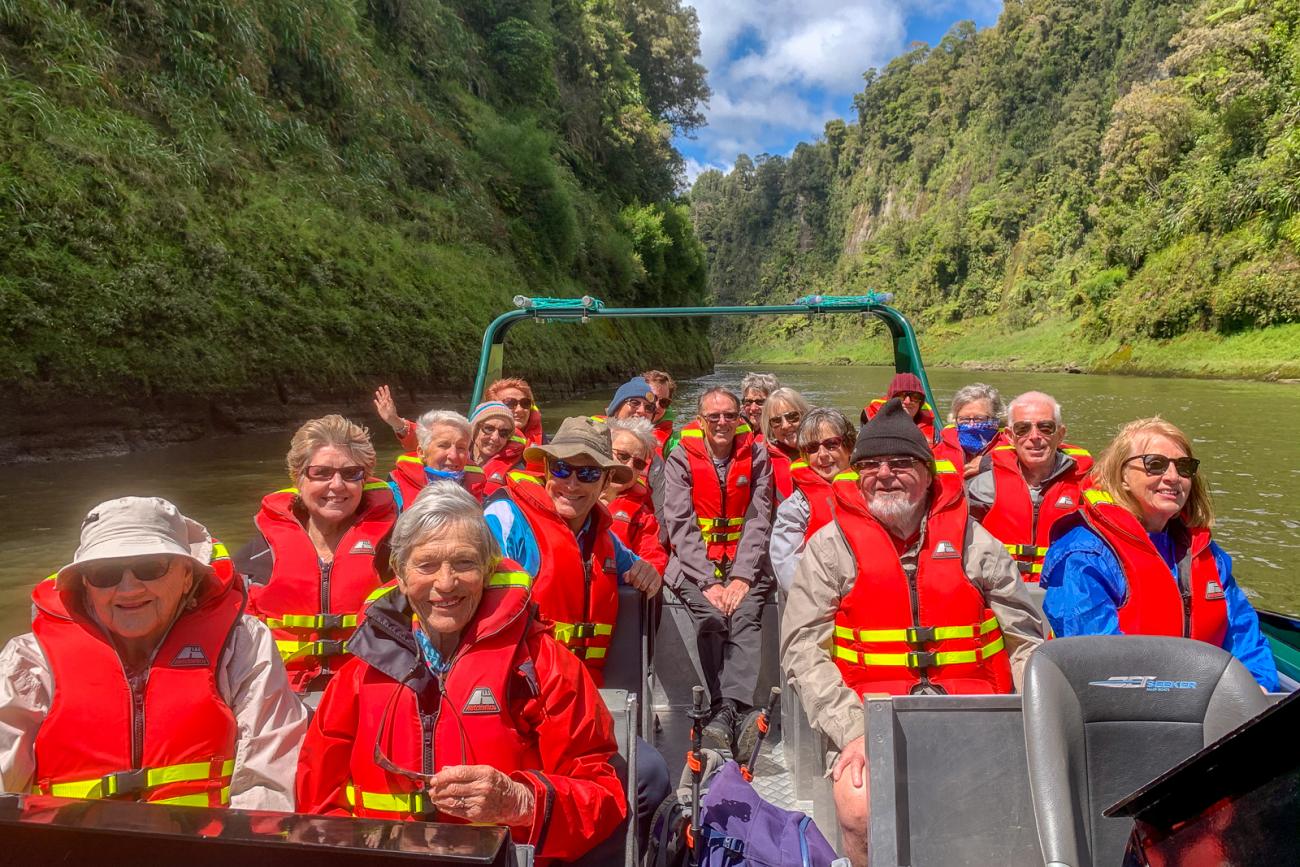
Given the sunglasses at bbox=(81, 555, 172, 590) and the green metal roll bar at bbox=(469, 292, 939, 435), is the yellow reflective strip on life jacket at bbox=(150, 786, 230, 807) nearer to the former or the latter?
the sunglasses at bbox=(81, 555, 172, 590)

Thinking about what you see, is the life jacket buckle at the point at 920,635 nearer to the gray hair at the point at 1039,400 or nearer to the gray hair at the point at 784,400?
the gray hair at the point at 1039,400

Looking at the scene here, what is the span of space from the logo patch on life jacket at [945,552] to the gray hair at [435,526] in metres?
1.35

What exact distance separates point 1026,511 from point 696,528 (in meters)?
1.60

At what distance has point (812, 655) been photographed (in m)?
2.39

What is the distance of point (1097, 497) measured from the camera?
8.19ft

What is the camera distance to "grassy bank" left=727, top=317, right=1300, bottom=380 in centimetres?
2455

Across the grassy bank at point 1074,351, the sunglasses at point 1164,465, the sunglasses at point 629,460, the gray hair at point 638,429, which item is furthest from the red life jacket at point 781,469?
the grassy bank at point 1074,351

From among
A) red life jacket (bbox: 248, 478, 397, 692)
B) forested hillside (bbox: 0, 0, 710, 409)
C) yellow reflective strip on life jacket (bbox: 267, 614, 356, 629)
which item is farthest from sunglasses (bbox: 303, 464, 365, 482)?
forested hillside (bbox: 0, 0, 710, 409)

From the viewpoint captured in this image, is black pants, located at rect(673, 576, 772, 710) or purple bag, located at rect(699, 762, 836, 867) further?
black pants, located at rect(673, 576, 772, 710)

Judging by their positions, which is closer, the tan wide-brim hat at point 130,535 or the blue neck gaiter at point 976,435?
the tan wide-brim hat at point 130,535

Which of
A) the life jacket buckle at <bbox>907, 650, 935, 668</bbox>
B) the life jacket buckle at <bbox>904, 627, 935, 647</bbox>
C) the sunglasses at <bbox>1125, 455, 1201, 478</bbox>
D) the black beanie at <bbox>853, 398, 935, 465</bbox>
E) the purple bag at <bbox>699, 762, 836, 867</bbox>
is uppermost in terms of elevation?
the black beanie at <bbox>853, 398, 935, 465</bbox>

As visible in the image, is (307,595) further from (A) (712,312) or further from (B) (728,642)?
(A) (712,312)

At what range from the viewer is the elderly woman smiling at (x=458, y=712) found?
5.58 ft

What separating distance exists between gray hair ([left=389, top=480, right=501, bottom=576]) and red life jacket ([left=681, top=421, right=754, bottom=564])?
233cm
